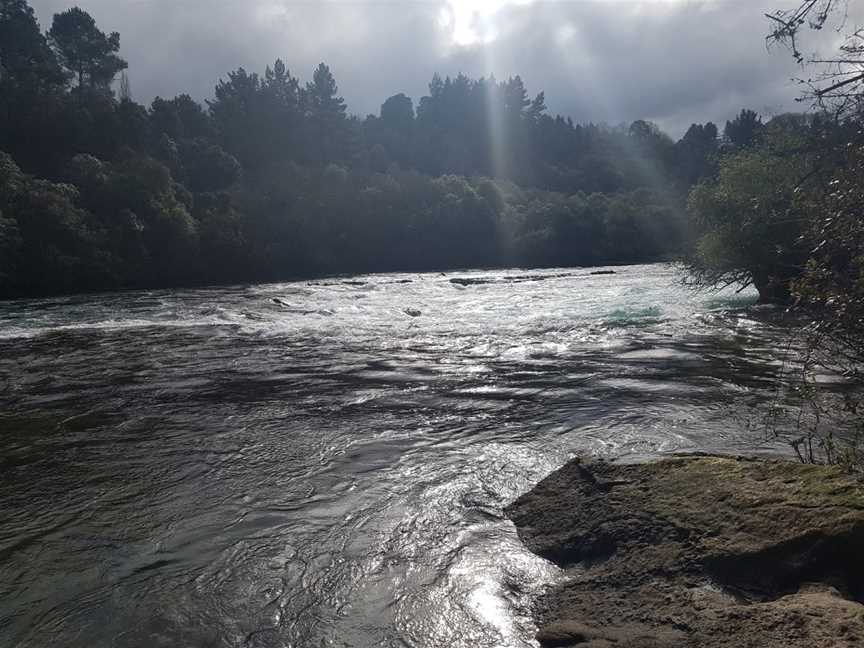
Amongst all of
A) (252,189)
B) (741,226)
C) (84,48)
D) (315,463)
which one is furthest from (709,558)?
(84,48)

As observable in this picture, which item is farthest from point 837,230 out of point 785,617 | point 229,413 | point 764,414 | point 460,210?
point 460,210

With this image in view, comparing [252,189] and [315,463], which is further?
[252,189]

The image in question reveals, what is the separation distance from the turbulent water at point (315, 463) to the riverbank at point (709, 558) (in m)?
0.41

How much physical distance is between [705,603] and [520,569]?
4.96 ft

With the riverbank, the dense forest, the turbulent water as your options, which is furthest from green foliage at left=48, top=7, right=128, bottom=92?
the riverbank

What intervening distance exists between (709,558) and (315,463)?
15.5 ft

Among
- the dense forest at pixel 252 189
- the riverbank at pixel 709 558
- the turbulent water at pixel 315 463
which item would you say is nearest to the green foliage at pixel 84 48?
the dense forest at pixel 252 189

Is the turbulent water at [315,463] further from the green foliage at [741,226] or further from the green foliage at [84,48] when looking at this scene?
the green foliage at [84,48]

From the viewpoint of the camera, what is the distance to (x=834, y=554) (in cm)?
365

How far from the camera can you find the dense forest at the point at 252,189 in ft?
142

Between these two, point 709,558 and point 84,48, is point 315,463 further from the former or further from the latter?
point 84,48

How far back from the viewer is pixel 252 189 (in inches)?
3068

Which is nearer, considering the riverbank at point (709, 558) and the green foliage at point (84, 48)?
the riverbank at point (709, 558)

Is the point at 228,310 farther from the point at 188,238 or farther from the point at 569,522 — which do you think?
the point at 188,238
